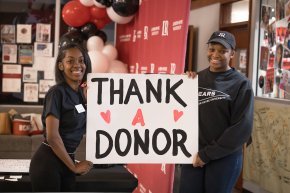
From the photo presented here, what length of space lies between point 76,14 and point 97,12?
0.80 ft

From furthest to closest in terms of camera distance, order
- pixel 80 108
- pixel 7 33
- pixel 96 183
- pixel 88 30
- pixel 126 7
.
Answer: pixel 7 33, pixel 88 30, pixel 126 7, pixel 96 183, pixel 80 108

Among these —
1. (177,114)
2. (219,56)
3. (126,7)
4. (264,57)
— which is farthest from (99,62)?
(177,114)

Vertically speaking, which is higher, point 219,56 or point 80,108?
point 219,56

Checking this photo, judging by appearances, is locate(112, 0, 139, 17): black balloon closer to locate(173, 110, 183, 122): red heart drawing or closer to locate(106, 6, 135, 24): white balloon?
locate(106, 6, 135, 24): white balloon

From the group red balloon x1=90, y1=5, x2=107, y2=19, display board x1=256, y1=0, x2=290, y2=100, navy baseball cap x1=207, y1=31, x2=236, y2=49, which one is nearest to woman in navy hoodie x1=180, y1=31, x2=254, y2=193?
navy baseball cap x1=207, y1=31, x2=236, y2=49

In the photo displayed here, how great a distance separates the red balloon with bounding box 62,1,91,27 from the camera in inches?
209

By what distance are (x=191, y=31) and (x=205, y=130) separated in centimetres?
416

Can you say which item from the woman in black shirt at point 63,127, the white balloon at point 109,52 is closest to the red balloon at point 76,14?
the white balloon at point 109,52

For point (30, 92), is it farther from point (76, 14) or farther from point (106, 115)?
point (106, 115)

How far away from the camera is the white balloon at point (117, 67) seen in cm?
522

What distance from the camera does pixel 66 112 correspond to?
2.13 meters

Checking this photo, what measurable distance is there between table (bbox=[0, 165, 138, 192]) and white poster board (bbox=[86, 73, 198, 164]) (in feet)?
1.18

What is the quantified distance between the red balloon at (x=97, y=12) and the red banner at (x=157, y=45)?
0.31 metres

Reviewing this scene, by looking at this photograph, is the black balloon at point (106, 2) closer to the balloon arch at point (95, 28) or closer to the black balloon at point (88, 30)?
the balloon arch at point (95, 28)
